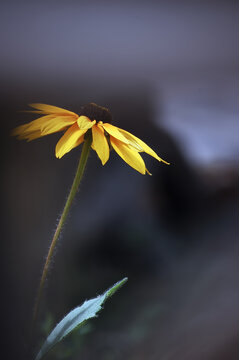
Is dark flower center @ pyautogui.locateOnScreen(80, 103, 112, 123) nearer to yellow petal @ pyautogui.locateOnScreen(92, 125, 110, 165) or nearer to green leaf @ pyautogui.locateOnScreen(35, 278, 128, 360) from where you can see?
yellow petal @ pyautogui.locateOnScreen(92, 125, 110, 165)

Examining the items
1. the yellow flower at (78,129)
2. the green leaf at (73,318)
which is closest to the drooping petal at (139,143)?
the yellow flower at (78,129)

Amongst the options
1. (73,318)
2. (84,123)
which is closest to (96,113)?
(84,123)

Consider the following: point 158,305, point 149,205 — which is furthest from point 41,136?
point 158,305

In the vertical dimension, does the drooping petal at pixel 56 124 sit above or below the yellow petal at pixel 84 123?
above

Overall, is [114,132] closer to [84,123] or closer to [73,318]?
[84,123]

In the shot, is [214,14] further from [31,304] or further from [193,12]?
[31,304]

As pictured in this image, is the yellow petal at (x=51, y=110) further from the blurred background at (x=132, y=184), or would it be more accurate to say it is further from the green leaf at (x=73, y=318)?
the green leaf at (x=73, y=318)

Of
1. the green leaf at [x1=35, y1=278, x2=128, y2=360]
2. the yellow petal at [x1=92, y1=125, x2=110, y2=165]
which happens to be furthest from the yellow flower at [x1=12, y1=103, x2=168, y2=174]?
the green leaf at [x1=35, y1=278, x2=128, y2=360]
